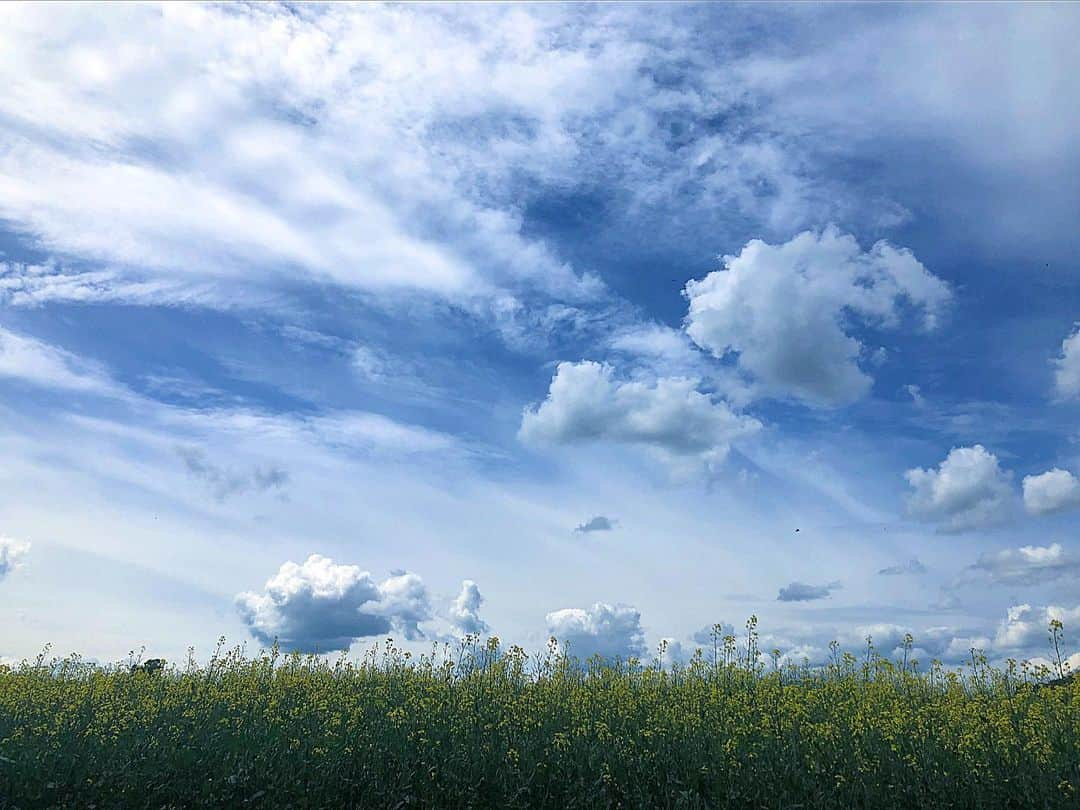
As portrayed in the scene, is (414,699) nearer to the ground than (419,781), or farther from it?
farther from it

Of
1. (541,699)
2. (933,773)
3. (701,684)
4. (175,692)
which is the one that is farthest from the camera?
(175,692)

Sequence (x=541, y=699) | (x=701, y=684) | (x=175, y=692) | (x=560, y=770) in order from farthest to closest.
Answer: (x=175, y=692)
(x=701, y=684)
(x=541, y=699)
(x=560, y=770)

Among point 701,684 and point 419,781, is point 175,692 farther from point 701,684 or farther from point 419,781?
point 701,684

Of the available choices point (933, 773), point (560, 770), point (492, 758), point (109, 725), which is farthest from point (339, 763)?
point (933, 773)

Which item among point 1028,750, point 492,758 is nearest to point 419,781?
point 492,758

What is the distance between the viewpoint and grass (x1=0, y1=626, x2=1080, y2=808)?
11102mm

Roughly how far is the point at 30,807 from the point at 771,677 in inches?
500

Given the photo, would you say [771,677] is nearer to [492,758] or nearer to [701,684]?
[701,684]

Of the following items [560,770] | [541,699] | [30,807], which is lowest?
[30,807]

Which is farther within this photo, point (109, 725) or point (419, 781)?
point (109, 725)

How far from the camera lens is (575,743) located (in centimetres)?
1251

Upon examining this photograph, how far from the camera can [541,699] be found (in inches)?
615

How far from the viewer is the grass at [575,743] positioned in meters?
11.1

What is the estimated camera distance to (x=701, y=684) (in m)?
16.6
